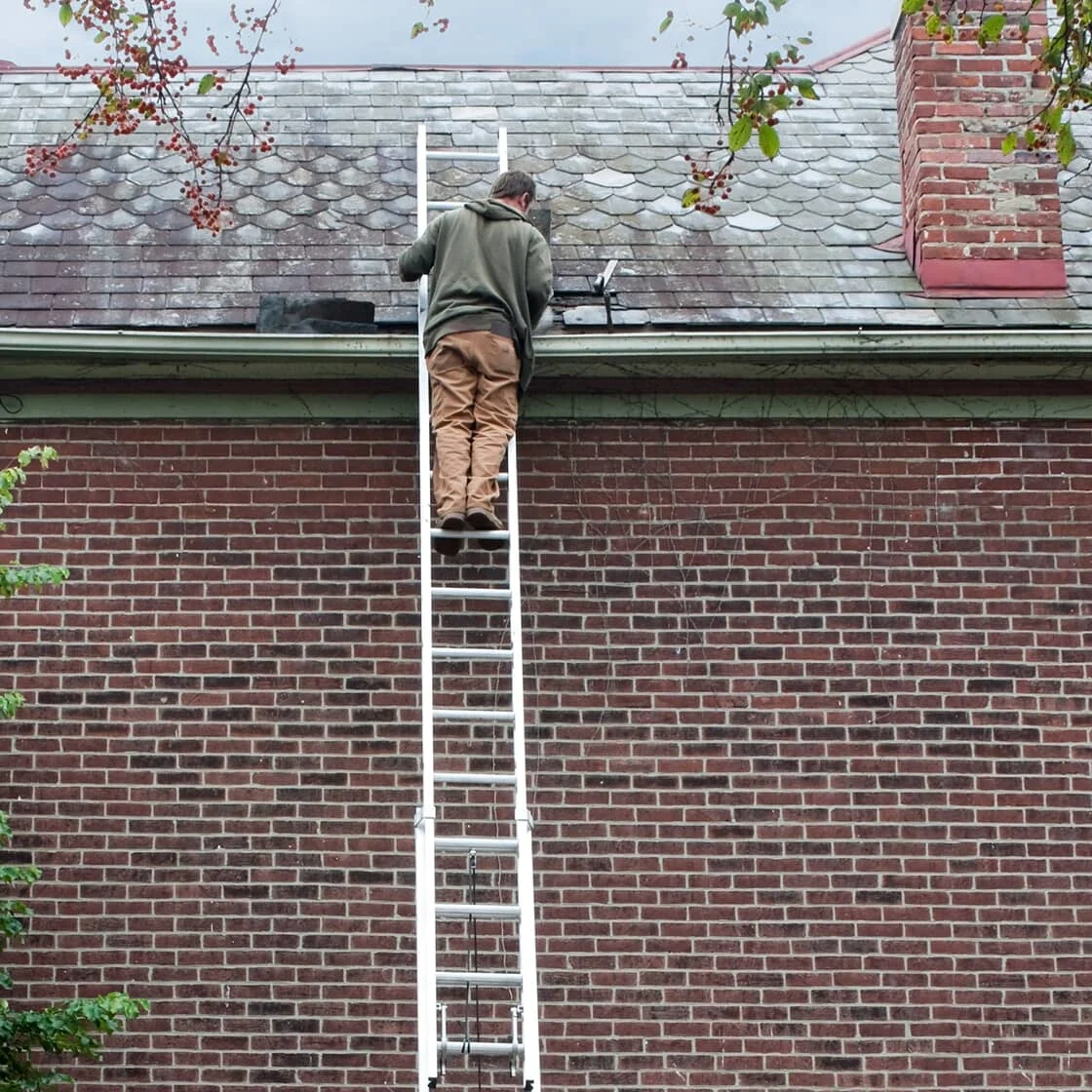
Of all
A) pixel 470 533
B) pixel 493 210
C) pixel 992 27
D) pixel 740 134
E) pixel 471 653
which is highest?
pixel 992 27

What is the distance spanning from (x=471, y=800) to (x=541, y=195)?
3.14 m

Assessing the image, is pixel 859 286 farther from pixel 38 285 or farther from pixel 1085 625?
pixel 38 285

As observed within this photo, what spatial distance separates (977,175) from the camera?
9102mm

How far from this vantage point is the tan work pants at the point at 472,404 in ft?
25.0

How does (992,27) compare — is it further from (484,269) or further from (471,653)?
(471,653)

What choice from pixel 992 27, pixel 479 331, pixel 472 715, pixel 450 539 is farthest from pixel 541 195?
pixel 472 715

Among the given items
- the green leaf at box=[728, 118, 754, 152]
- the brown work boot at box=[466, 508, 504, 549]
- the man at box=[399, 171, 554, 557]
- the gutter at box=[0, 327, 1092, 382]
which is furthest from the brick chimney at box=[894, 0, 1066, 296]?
the brown work boot at box=[466, 508, 504, 549]

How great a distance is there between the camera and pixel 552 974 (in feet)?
25.8

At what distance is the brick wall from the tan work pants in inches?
29.2

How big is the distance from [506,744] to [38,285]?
286cm

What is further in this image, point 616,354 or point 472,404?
point 616,354

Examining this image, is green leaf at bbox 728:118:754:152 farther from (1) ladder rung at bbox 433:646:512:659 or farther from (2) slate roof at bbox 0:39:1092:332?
(1) ladder rung at bbox 433:646:512:659

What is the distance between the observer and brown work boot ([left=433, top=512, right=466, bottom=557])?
7.49 meters

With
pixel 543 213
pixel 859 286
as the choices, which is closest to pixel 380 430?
pixel 543 213
